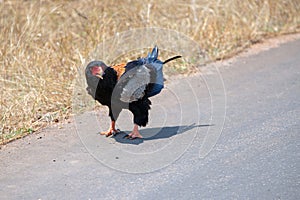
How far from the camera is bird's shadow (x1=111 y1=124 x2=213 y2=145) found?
560 cm

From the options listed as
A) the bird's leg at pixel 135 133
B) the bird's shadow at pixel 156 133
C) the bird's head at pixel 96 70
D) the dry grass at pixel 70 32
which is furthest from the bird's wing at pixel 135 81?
the dry grass at pixel 70 32

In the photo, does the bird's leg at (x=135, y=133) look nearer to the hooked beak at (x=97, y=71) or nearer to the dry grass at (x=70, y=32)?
the hooked beak at (x=97, y=71)

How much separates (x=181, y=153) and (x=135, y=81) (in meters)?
0.77

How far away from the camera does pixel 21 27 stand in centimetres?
844

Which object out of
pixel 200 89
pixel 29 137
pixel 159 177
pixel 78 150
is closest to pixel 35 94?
pixel 29 137

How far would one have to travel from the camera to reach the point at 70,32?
877 cm

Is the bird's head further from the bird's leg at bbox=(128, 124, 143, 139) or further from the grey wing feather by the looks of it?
the bird's leg at bbox=(128, 124, 143, 139)

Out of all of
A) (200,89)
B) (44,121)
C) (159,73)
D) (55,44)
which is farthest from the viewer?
(55,44)

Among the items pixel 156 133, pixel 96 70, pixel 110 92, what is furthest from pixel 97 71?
pixel 156 133

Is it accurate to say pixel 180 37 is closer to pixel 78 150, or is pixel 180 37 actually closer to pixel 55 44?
pixel 55 44

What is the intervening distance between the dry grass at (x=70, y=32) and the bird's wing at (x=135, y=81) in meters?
1.21

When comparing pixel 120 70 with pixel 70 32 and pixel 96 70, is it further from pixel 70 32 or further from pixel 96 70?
pixel 70 32

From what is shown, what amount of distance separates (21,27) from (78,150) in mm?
3570

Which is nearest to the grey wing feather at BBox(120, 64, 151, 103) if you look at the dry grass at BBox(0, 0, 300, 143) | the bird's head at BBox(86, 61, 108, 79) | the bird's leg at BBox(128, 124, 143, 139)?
the bird's head at BBox(86, 61, 108, 79)
